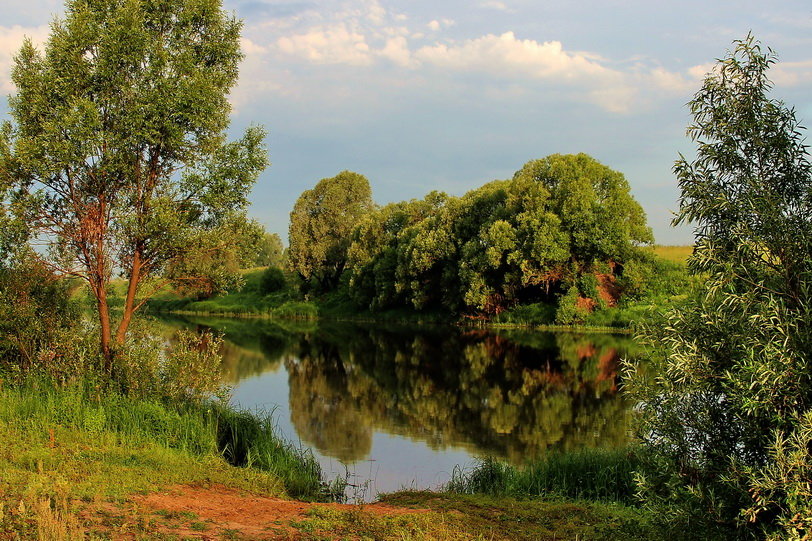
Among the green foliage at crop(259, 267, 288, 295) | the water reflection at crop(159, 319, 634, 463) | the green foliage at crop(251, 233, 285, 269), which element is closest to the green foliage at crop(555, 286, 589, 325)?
the water reflection at crop(159, 319, 634, 463)

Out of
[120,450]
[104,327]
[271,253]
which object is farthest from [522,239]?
[271,253]

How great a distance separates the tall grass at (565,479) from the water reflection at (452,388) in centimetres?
324

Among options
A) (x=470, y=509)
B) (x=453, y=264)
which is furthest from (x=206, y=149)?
(x=453, y=264)

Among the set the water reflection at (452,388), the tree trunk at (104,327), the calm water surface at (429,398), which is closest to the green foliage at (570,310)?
the water reflection at (452,388)

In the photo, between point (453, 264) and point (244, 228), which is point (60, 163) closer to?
point (244, 228)

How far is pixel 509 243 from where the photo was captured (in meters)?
49.8

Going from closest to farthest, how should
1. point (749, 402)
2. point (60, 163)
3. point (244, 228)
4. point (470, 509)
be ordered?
point (749, 402), point (470, 509), point (60, 163), point (244, 228)

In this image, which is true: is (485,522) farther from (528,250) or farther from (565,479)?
(528,250)

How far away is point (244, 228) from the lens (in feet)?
54.1

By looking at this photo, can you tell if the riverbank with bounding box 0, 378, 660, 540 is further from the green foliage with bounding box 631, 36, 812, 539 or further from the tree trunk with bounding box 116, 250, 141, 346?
the tree trunk with bounding box 116, 250, 141, 346

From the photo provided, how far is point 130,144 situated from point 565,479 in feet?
41.1

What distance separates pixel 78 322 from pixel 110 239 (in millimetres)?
2635

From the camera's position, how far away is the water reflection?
17719 mm

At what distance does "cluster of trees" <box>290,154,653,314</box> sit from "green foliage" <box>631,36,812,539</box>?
136ft
